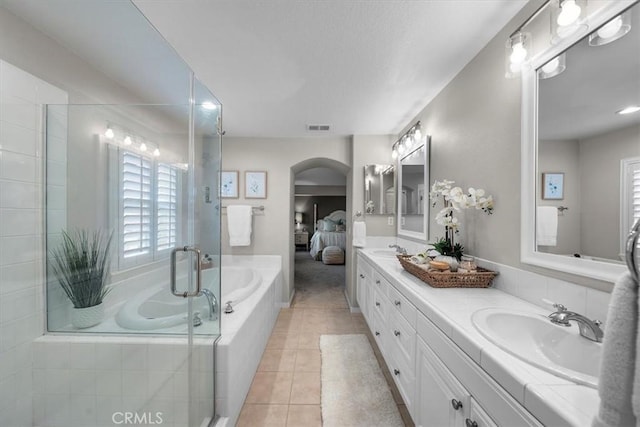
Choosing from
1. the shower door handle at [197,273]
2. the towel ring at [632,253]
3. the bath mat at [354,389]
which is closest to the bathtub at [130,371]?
the shower door handle at [197,273]

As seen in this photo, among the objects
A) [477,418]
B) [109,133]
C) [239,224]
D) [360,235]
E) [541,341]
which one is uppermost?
[109,133]

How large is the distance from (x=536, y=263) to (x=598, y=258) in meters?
0.24

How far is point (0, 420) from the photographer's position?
3.65 ft

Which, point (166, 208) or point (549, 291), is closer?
point (549, 291)

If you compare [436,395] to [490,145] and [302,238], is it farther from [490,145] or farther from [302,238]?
[302,238]

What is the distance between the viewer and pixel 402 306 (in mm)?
1466

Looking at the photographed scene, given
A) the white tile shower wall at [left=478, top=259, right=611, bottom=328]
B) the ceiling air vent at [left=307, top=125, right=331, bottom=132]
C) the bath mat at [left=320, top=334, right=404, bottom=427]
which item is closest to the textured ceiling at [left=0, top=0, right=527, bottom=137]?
the ceiling air vent at [left=307, top=125, right=331, bottom=132]

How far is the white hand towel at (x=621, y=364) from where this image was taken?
42 cm

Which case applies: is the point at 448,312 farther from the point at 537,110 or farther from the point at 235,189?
the point at 235,189

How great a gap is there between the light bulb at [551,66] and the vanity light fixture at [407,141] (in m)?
1.25

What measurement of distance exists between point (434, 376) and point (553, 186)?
100cm

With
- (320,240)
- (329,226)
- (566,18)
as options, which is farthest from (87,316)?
(329,226)

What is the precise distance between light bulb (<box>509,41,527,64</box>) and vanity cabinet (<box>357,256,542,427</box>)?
133 cm

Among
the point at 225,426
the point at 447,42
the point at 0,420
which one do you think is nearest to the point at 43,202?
the point at 0,420
